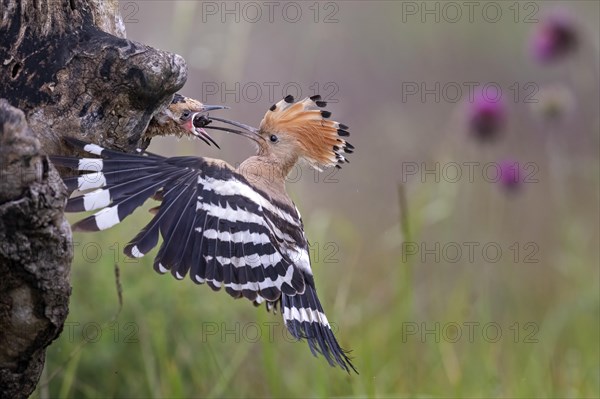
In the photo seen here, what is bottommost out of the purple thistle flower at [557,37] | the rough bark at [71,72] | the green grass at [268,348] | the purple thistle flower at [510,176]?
the green grass at [268,348]

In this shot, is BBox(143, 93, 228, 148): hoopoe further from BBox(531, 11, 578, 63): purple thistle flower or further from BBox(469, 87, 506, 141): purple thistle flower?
BBox(531, 11, 578, 63): purple thistle flower

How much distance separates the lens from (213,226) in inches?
104

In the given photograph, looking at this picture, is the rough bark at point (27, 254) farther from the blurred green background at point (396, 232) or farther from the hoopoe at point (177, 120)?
the hoopoe at point (177, 120)

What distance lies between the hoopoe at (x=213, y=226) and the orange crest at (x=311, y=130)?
12.5 inches

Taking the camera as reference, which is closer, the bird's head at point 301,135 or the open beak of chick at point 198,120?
the open beak of chick at point 198,120

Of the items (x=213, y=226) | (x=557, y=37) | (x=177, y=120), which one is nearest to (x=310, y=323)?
(x=213, y=226)

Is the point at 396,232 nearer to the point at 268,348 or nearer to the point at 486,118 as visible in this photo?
the point at 486,118

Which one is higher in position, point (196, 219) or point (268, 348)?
point (196, 219)

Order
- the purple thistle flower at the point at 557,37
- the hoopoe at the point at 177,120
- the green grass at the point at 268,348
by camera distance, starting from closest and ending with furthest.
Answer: the hoopoe at the point at 177,120 → the green grass at the point at 268,348 → the purple thistle flower at the point at 557,37

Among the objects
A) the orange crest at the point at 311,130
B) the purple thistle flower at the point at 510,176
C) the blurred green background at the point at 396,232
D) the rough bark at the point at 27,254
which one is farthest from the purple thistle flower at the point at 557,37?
the rough bark at the point at 27,254

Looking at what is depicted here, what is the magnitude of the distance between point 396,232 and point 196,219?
2.65m

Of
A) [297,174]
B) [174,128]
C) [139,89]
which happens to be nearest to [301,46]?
[297,174]

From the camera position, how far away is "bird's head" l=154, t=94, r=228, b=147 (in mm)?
2881

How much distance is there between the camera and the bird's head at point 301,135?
3240 millimetres
